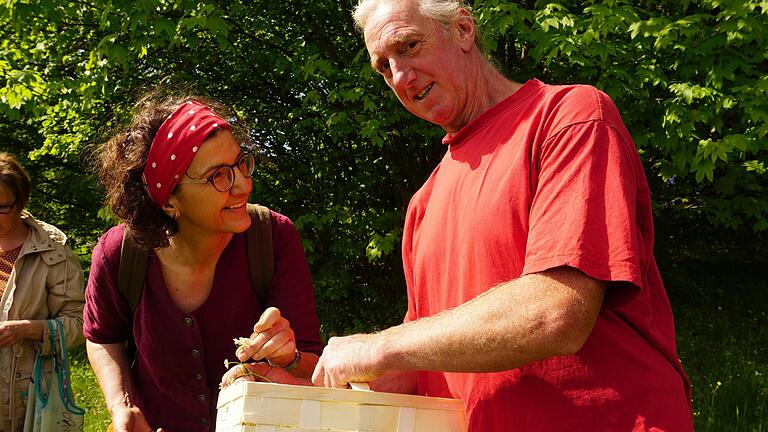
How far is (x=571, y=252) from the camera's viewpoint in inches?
56.9

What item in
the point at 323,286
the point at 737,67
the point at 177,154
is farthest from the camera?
the point at 323,286

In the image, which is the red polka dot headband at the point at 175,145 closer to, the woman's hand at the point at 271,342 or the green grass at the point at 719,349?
the woman's hand at the point at 271,342

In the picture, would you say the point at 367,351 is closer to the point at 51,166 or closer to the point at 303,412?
the point at 303,412

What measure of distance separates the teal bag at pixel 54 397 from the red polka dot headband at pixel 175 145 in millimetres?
1756

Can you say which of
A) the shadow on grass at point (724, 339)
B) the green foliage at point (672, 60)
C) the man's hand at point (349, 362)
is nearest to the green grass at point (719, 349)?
the shadow on grass at point (724, 339)

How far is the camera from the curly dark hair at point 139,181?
2588mm

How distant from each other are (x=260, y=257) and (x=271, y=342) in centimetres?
48

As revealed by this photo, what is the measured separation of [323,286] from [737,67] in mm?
3655

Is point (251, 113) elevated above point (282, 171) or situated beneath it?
elevated above

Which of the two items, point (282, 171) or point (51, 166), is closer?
point (282, 171)

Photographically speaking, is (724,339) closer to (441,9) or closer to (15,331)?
(15,331)

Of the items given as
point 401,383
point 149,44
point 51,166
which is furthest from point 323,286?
point 401,383

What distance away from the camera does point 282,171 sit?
25.5 feet

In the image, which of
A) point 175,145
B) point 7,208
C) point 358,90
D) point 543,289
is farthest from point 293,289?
point 358,90
